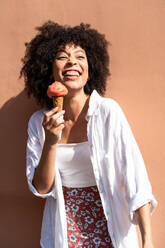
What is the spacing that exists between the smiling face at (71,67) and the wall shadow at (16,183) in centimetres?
65

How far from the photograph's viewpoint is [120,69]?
2.37 m

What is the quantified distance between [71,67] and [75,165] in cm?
59

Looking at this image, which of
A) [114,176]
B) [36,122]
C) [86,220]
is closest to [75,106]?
[36,122]

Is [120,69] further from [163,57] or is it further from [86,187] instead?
[86,187]

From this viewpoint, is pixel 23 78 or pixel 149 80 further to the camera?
pixel 23 78

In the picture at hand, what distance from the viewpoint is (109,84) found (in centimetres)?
241

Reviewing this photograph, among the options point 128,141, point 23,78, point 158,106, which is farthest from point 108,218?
point 23,78

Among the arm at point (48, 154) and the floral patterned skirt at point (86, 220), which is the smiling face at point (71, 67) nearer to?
the arm at point (48, 154)

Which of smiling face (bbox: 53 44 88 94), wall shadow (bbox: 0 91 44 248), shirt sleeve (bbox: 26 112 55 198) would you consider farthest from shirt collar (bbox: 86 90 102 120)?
wall shadow (bbox: 0 91 44 248)

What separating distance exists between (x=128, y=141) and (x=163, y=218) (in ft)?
2.69

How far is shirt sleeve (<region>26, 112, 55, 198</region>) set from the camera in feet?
6.59

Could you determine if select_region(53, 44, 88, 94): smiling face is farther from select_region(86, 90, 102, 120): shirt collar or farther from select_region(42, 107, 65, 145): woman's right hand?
select_region(42, 107, 65, 145): woman's right hand

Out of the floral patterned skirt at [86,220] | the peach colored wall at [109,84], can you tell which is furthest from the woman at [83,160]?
the peach colored wall at [109,84]

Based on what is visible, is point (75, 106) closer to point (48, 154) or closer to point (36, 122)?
point (36, 122)
